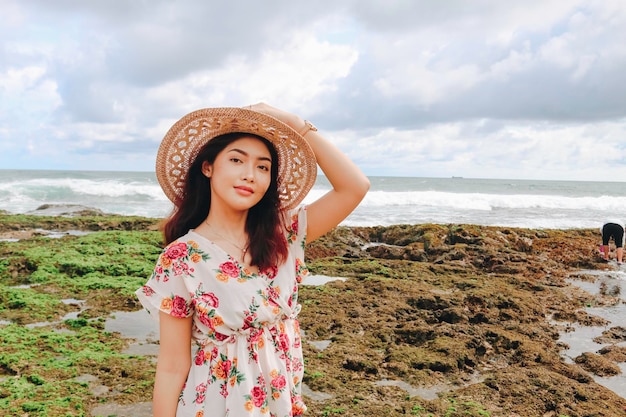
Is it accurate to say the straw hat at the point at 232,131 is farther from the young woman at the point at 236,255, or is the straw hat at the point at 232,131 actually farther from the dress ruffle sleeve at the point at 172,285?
the dress ruffle sleeve at the point at 172,285

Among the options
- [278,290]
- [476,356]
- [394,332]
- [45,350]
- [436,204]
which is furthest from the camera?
Answer: [436,204]

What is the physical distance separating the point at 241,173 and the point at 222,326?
59cm

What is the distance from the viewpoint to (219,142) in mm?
1941

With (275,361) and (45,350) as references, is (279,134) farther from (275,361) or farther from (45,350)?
(45,350)

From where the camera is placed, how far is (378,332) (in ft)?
19.1

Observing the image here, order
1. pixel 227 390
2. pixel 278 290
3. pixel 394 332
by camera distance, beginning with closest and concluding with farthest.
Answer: pixel 227 390 < pixel 278 290 < pixel 394 332

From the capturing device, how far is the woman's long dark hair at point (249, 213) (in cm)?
193

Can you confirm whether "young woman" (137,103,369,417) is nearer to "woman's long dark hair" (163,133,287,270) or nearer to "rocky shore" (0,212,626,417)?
"woman's long dark hair" (163,133,287,270)

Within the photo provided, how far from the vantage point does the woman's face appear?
6.16 ft

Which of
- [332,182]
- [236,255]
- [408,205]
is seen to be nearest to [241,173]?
[236,255]

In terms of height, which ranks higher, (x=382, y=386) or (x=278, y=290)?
(x=278, y=290)

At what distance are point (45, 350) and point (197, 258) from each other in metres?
4.05

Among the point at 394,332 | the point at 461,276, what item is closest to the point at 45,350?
the point at 394,332

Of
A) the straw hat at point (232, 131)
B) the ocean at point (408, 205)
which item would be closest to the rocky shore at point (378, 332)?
the straw hat at point (232, 131)
